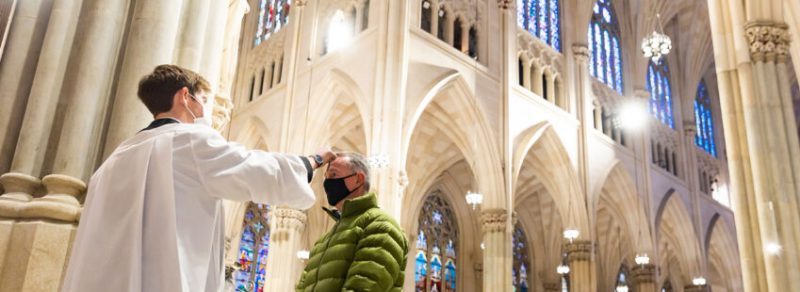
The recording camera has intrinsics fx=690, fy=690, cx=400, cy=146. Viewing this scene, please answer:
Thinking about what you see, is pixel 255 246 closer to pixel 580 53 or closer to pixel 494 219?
pixel 494 219

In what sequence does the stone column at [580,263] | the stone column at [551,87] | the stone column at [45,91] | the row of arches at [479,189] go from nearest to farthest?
1. the stone column at [45,91]
2. the row of arches at [479,189]
3. the stone column at [580,263]
4. the stone column at [551,87]

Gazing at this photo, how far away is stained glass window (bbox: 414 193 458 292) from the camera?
2148cm

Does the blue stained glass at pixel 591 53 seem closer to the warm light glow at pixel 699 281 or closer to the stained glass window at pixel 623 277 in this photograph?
the warm light glow at pixel 699 281

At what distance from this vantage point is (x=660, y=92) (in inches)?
1021

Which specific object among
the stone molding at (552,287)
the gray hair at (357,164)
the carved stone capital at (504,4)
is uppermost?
the carved stone capital at (504,4)

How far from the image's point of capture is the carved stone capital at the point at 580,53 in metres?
21.4

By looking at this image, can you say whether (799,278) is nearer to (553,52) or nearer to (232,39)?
(232,39)

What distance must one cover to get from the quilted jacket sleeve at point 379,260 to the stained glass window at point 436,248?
1839 cm

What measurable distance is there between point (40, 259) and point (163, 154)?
5.03 ft

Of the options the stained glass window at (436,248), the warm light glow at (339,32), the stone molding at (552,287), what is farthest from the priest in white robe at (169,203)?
the stone molding at (552,287)

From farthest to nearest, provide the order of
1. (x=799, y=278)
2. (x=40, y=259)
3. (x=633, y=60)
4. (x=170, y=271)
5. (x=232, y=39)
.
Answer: (x=633, y=60)
(x=799, y=278)
(x=232, y=39)
(x=40, y=259)
(x=170, y=271)

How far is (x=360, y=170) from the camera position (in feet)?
9.86

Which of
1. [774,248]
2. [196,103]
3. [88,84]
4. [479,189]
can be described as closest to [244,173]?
[196,103]

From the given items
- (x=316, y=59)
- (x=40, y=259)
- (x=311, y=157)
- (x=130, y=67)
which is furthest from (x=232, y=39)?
(x=316, y=59)
